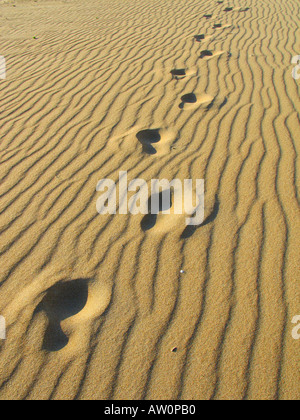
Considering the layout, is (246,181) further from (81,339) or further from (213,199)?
(81,339)

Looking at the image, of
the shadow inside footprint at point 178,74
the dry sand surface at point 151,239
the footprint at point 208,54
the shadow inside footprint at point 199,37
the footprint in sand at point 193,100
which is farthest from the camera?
the shadow inside footprint at point 199,37

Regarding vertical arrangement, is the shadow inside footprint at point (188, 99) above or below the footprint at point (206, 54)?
below

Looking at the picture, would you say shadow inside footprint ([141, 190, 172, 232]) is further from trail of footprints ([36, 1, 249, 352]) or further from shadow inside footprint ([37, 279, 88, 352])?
shadow inside footprint ([37, 279, 88, 352])

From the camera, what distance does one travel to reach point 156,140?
12.0ft

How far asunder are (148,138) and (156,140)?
9cm

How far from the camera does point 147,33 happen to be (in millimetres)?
7223

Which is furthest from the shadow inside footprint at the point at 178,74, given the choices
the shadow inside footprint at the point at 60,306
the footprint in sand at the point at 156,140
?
the shadow inside footprint at the point at 60,306

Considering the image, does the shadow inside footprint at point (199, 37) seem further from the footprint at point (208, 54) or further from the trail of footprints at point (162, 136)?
the footprint at point (208, 54)

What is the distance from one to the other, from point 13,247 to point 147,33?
610 cm

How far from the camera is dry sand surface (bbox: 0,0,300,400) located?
1.86 meters

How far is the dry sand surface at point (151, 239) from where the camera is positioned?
186 centimetres

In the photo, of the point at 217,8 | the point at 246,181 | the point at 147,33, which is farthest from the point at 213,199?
the point at 217,8

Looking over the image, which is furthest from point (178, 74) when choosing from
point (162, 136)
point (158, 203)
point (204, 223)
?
point (204, 223)

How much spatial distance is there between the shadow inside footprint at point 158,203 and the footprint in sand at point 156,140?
648mm
